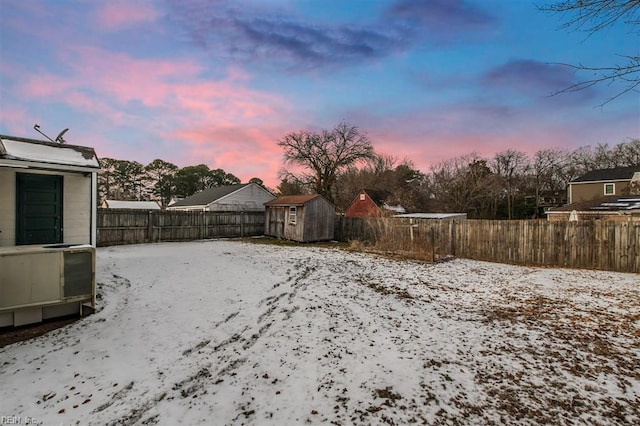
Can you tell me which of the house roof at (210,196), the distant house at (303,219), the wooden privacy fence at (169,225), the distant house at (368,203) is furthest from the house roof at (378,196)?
the house roof at (210,196)

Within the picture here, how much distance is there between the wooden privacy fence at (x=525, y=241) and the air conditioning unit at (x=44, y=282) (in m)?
9.29

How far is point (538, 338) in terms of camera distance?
3.88m

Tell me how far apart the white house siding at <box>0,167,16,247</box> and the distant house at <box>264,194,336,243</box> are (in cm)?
1161

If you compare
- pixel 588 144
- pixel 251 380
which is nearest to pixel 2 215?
pixel 251 380

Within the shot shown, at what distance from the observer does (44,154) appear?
5.65m

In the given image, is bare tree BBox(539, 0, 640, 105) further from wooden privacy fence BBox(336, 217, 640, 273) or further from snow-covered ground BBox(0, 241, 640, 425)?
wooden privacy fence BBox(336, 217, 640, 273)

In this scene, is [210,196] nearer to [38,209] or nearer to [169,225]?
[169,225]

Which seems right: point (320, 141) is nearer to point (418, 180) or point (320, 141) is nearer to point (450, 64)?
point (418, 180)

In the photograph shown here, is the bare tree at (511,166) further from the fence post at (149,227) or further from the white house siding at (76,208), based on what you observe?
the white house siding at (76,208)

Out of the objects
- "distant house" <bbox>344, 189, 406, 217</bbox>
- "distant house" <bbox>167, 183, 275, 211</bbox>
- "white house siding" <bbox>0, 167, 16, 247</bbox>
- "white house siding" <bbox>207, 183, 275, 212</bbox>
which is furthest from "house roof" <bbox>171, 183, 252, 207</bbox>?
"white house siding" <bbox>0, 167, 16, 247</bbox>

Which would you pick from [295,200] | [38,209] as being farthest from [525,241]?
[38,209]

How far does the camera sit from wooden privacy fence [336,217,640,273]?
8.83m

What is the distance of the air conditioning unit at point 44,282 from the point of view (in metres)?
3.82

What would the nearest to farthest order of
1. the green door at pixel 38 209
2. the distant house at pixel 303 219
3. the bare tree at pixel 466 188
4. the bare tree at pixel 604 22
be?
the bare tree at pixel 604 22, the green door at pixel 38 209, the distant house at pixel 303 219, the bare tree at pixel 466 188
